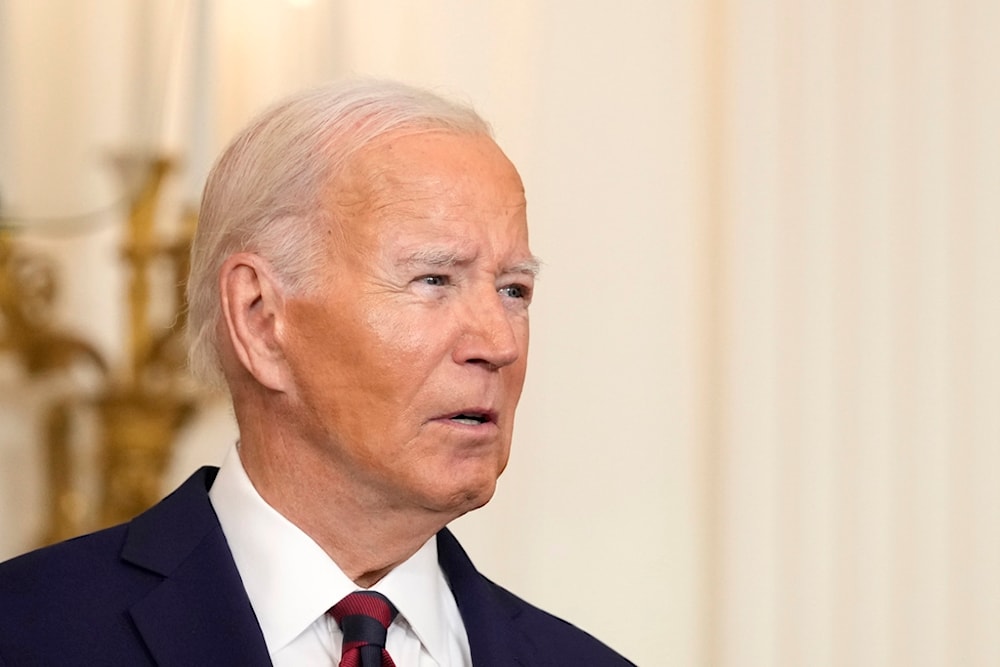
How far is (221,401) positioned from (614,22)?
1327 mm

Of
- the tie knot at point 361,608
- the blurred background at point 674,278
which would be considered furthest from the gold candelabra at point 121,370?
the tie knot at point 361,608

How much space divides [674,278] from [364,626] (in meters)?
1.91

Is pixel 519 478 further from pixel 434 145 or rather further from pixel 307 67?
pixel 434 145

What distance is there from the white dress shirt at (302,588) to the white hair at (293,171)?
0.24 metres

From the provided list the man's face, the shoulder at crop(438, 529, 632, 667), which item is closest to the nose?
the man's face

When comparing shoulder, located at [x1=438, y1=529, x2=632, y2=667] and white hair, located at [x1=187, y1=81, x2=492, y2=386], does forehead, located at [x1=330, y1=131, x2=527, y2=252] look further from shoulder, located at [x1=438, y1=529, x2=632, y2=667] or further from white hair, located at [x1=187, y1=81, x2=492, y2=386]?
shoulder, located at [x1=438, y1=529, x2=632, y2=667]

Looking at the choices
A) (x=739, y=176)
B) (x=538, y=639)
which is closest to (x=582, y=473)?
(x=739, y=176)

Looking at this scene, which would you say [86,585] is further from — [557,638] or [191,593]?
[557,638]

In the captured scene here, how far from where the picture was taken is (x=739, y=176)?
12.2 feet

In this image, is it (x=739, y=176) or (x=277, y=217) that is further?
(x=739, y=176)

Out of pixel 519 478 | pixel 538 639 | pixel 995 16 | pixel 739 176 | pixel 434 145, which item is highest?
pixel 995 16

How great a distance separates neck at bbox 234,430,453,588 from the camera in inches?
82.4

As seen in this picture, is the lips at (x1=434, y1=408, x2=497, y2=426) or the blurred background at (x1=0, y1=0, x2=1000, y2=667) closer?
the lips at (x1=434, y1=408, x2=497, y2=426)

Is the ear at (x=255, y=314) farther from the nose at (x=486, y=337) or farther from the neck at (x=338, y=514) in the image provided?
the nose at (x=486, y=337)
